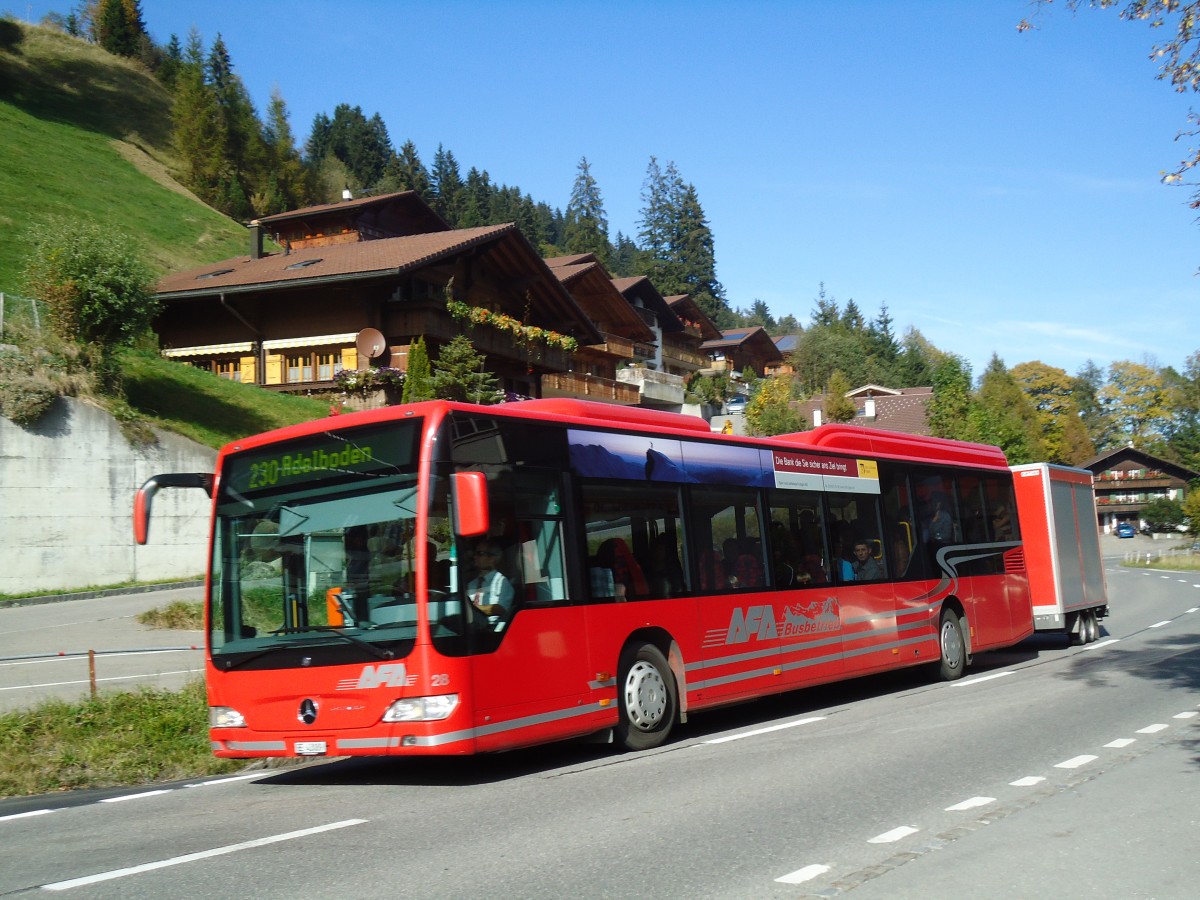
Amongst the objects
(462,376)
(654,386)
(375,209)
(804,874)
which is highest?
(375,209)

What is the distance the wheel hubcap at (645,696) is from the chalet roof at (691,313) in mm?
71260

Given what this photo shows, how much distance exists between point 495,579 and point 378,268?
1230 inches

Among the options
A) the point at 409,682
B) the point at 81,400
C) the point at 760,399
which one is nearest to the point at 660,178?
the point at 760,399

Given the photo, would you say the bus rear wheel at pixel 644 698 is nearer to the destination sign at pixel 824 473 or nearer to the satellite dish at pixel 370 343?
the destination sign at pixel 824 473

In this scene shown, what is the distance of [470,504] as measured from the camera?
806cm

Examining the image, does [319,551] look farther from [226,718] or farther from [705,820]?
[705,820]

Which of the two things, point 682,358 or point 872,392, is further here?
point 872,392

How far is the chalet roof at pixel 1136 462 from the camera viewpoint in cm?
10694

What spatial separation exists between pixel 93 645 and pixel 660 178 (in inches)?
4792

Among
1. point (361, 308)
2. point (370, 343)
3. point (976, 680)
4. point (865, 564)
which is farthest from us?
point (361, 308)

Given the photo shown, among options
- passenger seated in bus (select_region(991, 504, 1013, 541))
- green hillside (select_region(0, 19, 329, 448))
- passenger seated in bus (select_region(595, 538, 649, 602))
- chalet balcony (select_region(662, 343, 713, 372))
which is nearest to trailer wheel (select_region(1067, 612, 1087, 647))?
passenger seated in bus (select_region(991, 504, 1013, 541))

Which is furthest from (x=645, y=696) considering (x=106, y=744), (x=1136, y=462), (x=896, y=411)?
(x=1136, y=462)

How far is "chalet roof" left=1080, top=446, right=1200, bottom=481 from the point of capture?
107 m

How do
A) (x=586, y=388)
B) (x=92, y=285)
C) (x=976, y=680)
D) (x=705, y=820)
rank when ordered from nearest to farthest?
(x=705, y=820), (x=976, y=680), (x=92, y=285), (x=586, y=388)
